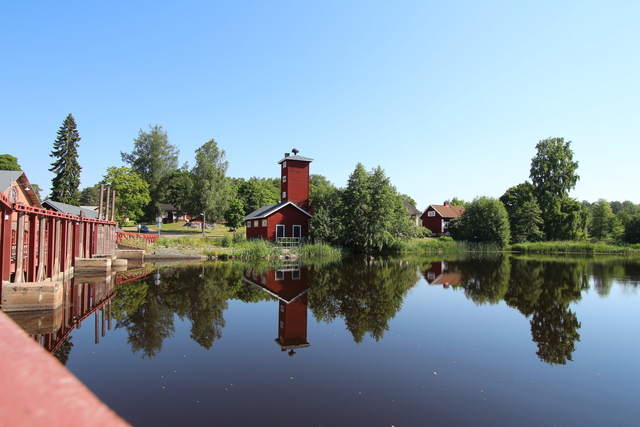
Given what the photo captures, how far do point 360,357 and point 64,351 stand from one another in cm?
663

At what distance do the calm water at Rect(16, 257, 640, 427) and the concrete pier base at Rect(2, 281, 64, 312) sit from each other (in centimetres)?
139

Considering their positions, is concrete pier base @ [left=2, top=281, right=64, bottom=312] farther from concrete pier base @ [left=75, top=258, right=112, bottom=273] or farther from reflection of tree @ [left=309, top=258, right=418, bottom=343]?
concrete pier base @ [left=75, top=258, right=112, bottom=273]

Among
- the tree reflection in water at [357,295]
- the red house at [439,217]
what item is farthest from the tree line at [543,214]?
the tree reflection in water at [357,295]

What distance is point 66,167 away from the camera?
48969 millimetres

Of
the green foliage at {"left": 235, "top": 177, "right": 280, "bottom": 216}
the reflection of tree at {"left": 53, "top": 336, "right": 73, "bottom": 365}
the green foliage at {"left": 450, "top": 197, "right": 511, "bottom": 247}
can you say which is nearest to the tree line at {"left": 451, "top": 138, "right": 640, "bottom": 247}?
the green foliage at {"left": 450, "top": 197, "right": 511, "bottom": 247}

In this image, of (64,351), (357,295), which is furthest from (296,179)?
(64,351)

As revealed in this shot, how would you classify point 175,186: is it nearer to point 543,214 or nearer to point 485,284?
point 543,214

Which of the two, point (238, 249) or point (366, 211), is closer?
point (238, 249)

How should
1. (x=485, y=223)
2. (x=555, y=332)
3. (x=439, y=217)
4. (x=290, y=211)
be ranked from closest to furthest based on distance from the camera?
(x=555, y=332)
(x=290, y=211)
(x=485, y=223)
(x=439, y=217)

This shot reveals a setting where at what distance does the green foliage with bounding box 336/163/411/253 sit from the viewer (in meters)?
37.8

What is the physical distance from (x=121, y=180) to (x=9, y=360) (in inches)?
2000

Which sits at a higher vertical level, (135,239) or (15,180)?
(15,180)

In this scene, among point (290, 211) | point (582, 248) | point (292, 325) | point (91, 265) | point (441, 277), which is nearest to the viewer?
point (292, 325)

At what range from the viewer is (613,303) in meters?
15.4
